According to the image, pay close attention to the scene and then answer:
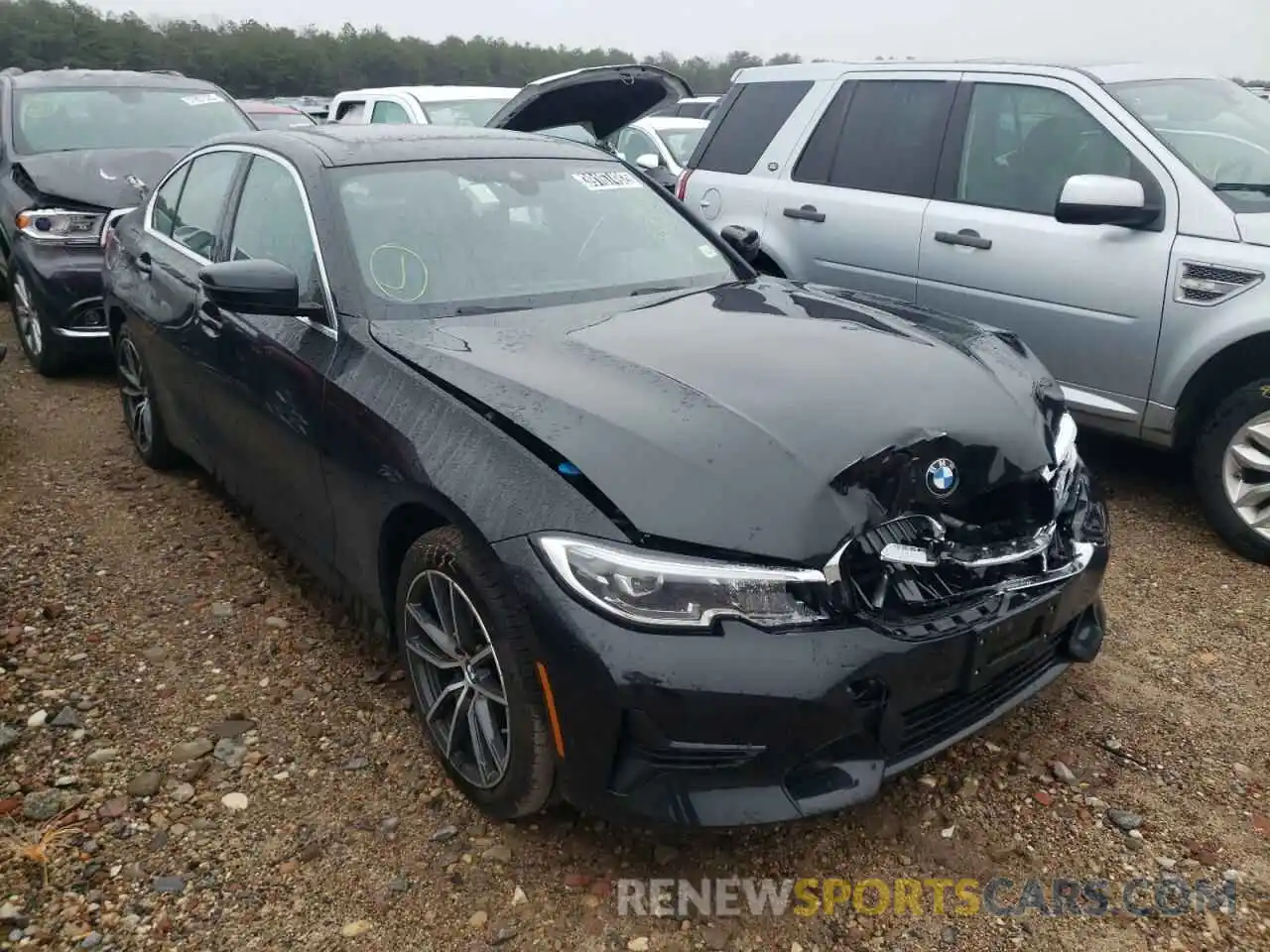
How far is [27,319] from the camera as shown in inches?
252

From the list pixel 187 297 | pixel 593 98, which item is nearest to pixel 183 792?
pixel 187 297

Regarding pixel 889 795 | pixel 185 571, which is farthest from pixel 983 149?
pixel 185 571

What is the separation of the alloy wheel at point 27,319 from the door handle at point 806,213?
442 cm

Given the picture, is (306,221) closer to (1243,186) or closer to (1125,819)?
(1125,819)

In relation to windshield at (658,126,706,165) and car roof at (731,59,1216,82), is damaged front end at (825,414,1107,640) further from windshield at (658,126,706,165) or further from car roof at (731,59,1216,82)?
windshield at (658,126,706,165)

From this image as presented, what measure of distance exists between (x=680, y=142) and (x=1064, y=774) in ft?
31.8

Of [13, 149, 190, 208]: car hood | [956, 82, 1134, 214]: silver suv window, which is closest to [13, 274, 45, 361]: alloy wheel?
[13, 149, 190, 208]: car hood

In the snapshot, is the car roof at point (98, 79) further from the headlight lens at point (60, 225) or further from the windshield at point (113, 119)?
the headlight lens at point (60, 225)

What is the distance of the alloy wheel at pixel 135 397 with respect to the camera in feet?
15.4

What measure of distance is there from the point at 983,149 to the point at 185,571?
386 cm

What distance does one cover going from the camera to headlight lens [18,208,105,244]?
5.93 meters

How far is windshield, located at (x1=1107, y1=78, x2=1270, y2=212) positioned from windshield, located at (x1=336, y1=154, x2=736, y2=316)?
1974 mm

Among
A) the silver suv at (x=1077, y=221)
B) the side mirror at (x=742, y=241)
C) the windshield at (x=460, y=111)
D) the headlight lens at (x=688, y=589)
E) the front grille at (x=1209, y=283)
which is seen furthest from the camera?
the windshield at (x=460, y=111)

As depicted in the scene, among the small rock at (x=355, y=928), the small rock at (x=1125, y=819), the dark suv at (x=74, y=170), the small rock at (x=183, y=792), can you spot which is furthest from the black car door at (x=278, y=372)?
the dark suv at (x=74, y=170)
